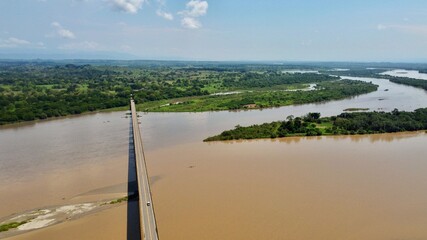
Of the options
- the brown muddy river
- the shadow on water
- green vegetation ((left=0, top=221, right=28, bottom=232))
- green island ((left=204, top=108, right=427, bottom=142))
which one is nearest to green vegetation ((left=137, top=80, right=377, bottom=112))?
the brown muddy river

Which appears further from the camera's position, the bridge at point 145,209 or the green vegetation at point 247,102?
the green vegetation at point 247,102

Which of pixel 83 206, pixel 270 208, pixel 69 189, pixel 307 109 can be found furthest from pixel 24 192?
pixel 307 109

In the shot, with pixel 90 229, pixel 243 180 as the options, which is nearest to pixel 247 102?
pixel 243 180

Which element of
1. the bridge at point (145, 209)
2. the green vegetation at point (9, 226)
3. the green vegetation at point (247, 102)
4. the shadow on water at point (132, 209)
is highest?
the bridge at point (145, 209)

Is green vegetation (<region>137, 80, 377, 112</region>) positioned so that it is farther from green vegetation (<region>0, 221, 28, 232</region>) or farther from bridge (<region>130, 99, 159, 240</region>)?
green vegetation (<region>0, 221, 28, 232</region>)

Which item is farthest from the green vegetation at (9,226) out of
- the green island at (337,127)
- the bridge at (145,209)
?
the green island at (337,127)

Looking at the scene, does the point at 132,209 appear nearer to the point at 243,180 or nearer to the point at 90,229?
the point at 90,229

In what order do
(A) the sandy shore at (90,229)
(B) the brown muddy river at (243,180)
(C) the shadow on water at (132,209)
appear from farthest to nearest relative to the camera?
(B) the brown muddy river at (243,180) < (A) the sandy shore at (90,229) < (C) the shadow on water at (132,209)

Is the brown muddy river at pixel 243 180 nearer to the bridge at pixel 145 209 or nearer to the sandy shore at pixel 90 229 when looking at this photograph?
the bridge at pixel 145 209
